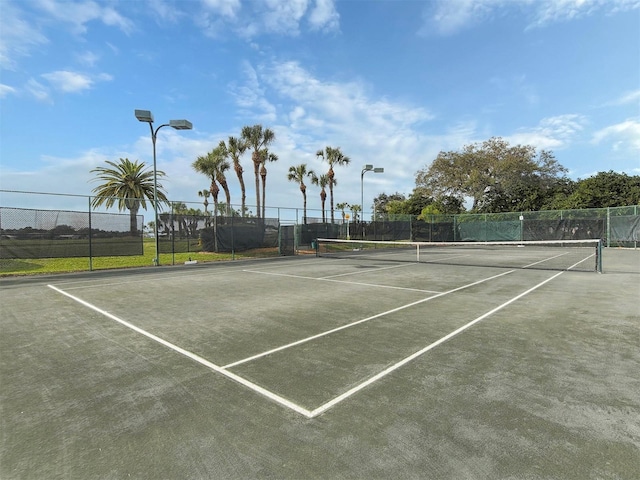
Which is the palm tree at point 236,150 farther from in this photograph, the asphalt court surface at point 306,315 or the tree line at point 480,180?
the asphalt court surface at point 306,315

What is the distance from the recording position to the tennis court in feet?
7.75

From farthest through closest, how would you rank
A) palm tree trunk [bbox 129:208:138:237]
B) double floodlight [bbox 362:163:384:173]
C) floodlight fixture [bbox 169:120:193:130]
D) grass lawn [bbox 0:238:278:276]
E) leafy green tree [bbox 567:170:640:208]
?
leafy green tree [bbox 567:170:640:208], double floodlight [bbox 362:163:384:173], palm tree trunk [bbox 129:208:138:237], floodlight fixture [bbox 169:120:193:130], grass lawn [bbox 0:238:278:276]

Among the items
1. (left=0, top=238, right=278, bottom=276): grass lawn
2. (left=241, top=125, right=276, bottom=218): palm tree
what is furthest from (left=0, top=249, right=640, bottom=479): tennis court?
(left=241, top=125, right=276, bottom=218): palm tree

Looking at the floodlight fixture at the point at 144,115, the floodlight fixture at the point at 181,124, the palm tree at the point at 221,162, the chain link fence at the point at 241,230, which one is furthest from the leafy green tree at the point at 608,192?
the floodlight fixture at the point at 144,115

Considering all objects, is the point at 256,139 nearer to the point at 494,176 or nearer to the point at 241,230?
the point at 241,230

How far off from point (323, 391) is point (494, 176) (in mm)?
50939

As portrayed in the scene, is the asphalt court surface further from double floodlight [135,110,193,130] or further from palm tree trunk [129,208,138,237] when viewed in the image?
double floodlight [135,110,193,130]

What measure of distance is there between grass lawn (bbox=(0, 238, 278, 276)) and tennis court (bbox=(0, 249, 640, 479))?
8053 mm

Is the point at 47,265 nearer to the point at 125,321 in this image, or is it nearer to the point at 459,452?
the point at 125,321

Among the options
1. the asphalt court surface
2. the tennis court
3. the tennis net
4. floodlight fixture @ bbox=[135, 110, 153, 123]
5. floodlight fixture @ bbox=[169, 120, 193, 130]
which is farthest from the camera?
floodlight fixture @ bbox=[169, 120, 193, 130]

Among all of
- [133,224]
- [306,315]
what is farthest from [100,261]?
[306,315]

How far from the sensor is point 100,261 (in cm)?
1612

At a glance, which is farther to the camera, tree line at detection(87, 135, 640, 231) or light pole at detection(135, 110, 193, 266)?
tree line at detection(87, 135, 640, 231)

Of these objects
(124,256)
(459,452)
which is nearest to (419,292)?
(459,452)
